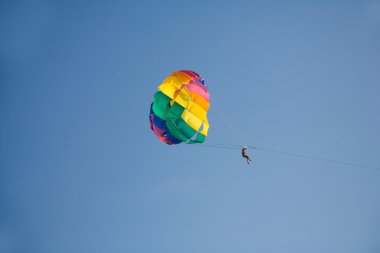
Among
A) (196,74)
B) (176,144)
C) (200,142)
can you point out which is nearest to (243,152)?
(200,142)

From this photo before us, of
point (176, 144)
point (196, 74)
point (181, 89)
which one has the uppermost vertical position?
point (196, 74)

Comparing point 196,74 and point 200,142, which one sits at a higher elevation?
point 196,74

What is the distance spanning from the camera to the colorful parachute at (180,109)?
18.0 metres

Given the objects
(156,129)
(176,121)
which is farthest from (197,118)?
(156,129)

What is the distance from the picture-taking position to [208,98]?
1914 centimetres

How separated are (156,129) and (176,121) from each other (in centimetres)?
133

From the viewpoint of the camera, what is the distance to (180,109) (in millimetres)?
17969

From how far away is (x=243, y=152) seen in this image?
732 inches

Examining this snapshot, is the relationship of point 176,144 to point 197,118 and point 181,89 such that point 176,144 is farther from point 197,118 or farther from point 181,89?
point 181,89

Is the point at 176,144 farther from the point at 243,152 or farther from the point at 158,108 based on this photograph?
the point at 243,152

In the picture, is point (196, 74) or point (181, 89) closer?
point (181, 89)

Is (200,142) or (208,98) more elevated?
(208,98)

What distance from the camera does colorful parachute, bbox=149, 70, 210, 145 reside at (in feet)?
58.9

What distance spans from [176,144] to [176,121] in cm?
155
